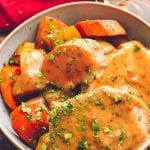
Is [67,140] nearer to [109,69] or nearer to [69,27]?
[109,69]

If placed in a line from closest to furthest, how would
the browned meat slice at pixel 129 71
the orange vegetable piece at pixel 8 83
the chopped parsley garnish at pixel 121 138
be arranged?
the chopped parsley garnish at pixel 121 138 → the browned meat slice at pixel 129 71 → the orange vegetable piece at pixel 8 83

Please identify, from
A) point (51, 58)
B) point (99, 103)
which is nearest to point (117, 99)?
point (99, 103)

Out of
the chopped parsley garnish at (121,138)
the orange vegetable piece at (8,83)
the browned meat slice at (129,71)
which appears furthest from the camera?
the orange vegetable piece at (8,83)

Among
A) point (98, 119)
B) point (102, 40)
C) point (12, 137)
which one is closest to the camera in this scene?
point (98, 119)

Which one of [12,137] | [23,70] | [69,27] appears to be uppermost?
[69,27]

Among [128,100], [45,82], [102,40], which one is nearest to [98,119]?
[128,100]

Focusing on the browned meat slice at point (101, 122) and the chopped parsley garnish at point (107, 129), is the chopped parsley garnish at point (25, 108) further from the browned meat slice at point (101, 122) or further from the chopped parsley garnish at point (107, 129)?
the chopped parsley garnish at point (107, 129)

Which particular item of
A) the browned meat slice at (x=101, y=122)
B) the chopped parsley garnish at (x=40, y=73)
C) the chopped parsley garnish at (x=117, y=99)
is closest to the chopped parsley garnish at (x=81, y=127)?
the browned meat slice at (x=101, y=122)

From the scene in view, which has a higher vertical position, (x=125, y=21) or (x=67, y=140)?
(x=125, y=21)
